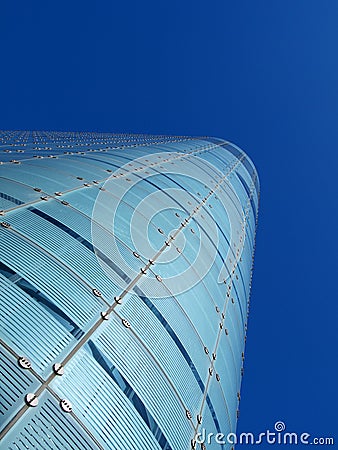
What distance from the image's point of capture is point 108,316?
1009cm

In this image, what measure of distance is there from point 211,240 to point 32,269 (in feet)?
43.0

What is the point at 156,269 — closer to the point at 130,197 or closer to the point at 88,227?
the point at 88,227

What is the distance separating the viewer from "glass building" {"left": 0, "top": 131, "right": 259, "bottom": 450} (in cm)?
763

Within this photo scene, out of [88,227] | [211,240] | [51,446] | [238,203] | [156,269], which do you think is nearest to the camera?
[51,446]

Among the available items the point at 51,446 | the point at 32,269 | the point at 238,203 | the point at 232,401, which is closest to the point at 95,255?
the point at 32,269

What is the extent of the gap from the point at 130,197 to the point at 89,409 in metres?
10.6

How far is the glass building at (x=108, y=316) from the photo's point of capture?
763 centimetres

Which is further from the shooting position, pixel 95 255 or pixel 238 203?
pixel 238 203

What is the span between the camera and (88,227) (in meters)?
12.9

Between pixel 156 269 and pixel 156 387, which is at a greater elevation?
pixel 156 269

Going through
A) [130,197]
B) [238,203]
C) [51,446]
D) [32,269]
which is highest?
[238,203]

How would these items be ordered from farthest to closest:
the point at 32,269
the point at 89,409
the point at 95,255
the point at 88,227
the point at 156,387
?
the point at 88,227 → the point at 95,255 → the point at 156,387 → the point at 32,269 → the point at 89,409

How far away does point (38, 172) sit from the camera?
1617 cm

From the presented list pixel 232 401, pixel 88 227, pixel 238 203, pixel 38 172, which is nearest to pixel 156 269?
pixel 88 227
